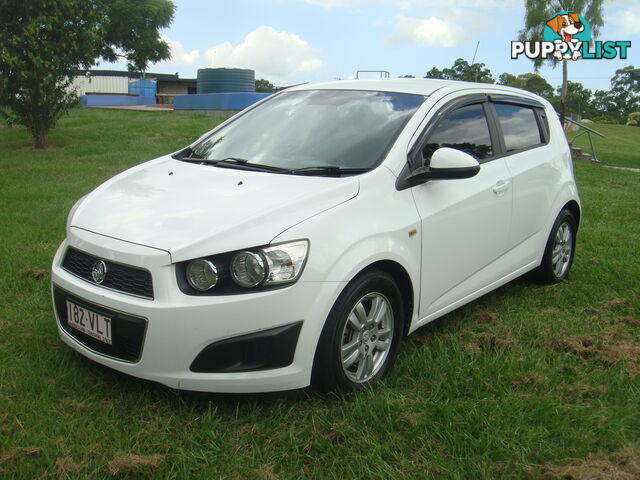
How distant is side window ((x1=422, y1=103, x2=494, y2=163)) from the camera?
374 centimetres

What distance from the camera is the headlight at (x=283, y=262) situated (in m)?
2.72

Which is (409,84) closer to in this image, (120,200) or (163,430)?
(120,200)

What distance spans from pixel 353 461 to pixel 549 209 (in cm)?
291

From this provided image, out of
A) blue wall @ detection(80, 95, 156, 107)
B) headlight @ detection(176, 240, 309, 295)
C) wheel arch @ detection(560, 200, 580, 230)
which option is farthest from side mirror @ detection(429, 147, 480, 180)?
blue wall @ detection(80, 95, 156, 107)

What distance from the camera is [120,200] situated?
10.9ft

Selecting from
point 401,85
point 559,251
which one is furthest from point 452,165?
point 559,251

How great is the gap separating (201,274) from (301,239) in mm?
464

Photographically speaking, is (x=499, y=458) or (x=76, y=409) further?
(x=76, y=409)

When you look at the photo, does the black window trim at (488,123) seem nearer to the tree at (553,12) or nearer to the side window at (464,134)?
the side window at (464,134)

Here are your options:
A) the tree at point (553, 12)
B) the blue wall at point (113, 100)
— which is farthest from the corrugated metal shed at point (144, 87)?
the tree at point (553, 12)

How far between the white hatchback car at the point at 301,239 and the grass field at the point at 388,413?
0.21 metres

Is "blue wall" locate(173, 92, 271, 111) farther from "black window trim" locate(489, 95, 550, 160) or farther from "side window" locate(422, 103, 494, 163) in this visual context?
"side window" locate(422, 103, 494, 163)

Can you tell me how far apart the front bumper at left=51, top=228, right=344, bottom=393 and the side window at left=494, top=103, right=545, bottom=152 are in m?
2.28

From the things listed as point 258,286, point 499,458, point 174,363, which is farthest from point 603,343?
point 174,363
